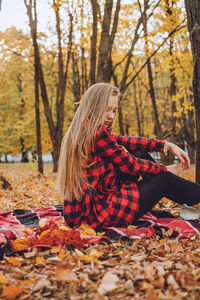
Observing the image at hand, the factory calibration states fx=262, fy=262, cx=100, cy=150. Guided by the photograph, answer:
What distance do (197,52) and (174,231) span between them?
2.12 meters

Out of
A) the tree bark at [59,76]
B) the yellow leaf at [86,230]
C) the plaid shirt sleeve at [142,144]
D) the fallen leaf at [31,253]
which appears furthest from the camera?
the tree bark at [59,76]

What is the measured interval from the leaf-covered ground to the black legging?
37cm

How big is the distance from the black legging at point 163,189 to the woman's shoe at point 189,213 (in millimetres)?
187

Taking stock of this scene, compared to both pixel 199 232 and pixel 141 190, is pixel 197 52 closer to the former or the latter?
pixel 141 190

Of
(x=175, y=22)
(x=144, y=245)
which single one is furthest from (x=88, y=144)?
(x=175, y=22)

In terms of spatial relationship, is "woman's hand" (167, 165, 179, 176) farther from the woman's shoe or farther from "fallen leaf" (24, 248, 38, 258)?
"fallen leaf" (24, 248, 38, 258)

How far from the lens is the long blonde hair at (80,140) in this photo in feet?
8.00

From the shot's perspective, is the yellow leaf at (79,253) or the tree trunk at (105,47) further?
the tree trunk at (105,47)

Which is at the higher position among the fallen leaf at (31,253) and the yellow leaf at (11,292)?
the yellow leaf at (11,292)

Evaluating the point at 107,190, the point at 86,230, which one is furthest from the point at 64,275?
the point at 107,190

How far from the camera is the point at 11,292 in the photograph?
1.39 m

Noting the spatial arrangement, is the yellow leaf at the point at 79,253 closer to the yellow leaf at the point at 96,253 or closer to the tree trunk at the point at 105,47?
the yellow leaf at the point at 96,253

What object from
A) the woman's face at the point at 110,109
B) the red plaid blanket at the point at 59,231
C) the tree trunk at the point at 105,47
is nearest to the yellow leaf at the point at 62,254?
the red plaid blanket at the point at 59,231

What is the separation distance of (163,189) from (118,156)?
0.58 metres
